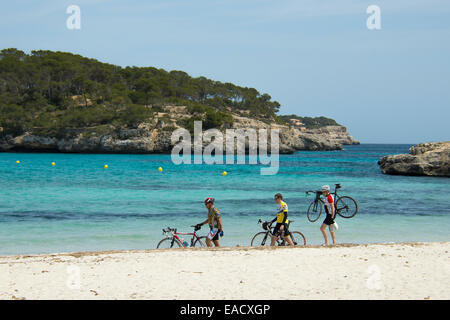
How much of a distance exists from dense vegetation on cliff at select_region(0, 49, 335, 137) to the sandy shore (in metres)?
74.9

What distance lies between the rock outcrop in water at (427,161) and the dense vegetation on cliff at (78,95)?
50196 millimetres

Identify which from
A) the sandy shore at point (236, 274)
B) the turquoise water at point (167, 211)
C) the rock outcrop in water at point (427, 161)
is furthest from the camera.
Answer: the rock outcrop in water at point (427, 161)

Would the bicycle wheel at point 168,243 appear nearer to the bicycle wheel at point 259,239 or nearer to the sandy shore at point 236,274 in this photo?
the sandy shore at point 236,274

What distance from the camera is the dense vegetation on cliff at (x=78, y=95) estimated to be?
3258 inches

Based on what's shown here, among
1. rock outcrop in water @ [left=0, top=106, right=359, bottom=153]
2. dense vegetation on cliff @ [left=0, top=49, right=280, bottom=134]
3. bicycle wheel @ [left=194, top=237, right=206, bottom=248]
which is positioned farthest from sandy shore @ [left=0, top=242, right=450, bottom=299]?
dense vegetation on cliff @ [left=0, top=49, right=280, bottom=134]

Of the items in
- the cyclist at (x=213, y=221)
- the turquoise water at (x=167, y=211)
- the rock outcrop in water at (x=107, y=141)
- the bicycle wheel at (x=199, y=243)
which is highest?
the rock outcrop in water at (x=107, y=141)

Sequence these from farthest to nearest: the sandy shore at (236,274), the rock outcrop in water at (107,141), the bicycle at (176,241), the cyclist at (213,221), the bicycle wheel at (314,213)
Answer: the rock outcrop in water at (107,141) → the bicycle wheel at (314,213) → the bicycle at (176,241) → the cyclist at (213,221) → the sandy shore at (236,274)

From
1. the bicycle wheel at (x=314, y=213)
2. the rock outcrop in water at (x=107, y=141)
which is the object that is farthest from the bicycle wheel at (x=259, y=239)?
the rock outcrop in water at (x=107, y=141)

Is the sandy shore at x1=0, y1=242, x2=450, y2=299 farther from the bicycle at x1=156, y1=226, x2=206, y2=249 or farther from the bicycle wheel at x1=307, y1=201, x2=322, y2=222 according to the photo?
the bicycle wheel at x1=307, y1=201, x2=322, y2=222

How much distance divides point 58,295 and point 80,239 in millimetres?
6806

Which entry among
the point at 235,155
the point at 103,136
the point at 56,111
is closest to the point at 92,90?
the point at 56,111

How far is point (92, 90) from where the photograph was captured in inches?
3563
